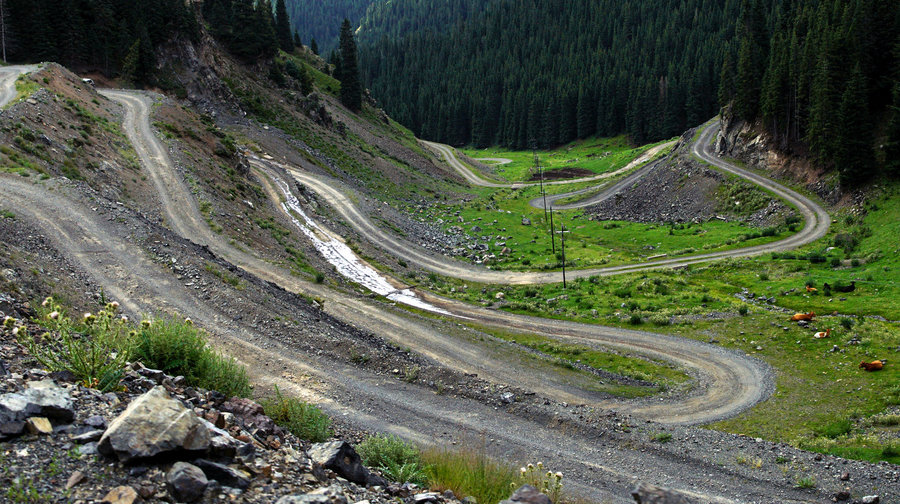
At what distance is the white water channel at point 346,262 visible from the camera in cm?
4436

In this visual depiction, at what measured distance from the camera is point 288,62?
10231 cm

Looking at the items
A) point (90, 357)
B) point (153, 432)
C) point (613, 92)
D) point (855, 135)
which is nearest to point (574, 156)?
point (613, 92)

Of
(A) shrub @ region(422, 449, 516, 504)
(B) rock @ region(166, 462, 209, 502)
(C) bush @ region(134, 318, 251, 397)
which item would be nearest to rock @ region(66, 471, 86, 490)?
(B) rock @ region(166, 462, 209, 502)

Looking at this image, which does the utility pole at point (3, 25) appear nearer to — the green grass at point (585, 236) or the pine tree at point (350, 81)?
the pine tree at point (350, 81)

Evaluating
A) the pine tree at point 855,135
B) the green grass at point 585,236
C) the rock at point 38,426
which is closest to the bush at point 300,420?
the rock at point 38,426

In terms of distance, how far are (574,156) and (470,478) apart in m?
151

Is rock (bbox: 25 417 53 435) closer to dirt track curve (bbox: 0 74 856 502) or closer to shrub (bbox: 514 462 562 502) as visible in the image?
shrub (bbox: 514 462 562 502)

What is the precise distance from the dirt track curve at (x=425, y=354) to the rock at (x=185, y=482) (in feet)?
35.9

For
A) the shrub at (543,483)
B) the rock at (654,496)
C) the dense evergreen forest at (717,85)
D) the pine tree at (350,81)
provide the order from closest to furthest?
1. the rock at (654,496)
2. the shrub at (543,483)
3. the dense evergreen forest at (717,85)
4. the pine tree at (350,81)

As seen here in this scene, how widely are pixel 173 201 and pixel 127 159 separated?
577 centimetres

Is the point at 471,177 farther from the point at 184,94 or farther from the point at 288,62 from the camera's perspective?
the point at 184,94

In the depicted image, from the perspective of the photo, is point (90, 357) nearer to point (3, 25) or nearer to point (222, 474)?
point (222, 474)

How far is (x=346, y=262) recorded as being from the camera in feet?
165

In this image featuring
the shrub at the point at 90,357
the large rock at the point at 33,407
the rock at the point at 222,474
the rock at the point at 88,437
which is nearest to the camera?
the large rock at the point at 33,407
